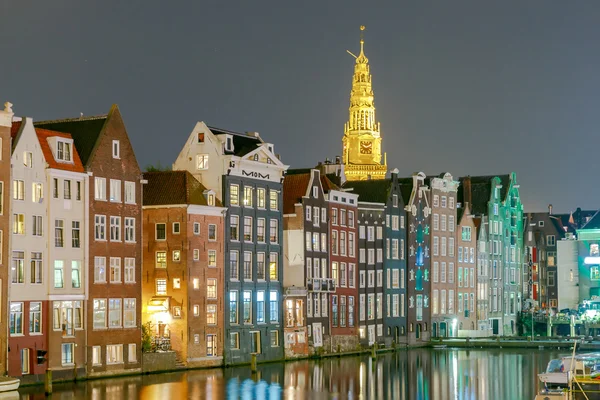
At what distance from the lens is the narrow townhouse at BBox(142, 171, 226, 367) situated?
9006cm

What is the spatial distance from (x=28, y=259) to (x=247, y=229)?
75.6 feet


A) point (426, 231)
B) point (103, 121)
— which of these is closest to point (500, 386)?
point (103, 121)

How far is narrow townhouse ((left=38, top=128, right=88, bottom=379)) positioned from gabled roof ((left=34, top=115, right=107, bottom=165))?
85cm

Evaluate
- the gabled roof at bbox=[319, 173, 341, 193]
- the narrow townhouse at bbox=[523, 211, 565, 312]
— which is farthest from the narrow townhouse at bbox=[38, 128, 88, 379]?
the narrow townhouse at bbox=[523, 211, 565, 312]

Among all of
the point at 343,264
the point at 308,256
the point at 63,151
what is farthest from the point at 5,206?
the point at 343,264

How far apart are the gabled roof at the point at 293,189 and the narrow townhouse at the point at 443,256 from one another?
26958 mm

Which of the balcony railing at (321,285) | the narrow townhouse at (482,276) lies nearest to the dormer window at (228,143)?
the balcony railing at (321,285)

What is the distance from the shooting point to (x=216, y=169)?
95500 millimetres

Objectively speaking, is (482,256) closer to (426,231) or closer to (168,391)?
(426,231)

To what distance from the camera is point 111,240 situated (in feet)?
276

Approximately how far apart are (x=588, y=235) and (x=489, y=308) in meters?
15.6

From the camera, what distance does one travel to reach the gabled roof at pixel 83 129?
272ft

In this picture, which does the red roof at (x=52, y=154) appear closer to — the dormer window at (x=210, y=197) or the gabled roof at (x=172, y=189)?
the gabled roof at (x=172, y=189)

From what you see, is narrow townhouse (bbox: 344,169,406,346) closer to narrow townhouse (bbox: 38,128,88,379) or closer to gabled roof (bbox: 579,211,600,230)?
gabled roof (bbox: 579,211,600,230)
